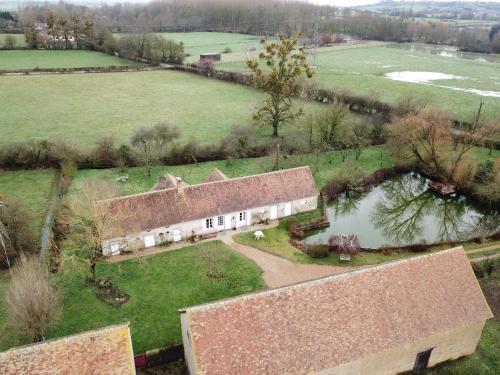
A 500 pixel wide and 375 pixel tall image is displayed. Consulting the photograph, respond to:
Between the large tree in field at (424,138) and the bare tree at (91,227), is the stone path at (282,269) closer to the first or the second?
the bare tree at (91,227)

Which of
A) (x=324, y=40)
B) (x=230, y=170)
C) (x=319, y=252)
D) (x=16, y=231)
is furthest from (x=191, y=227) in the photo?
(x=324, y=40)

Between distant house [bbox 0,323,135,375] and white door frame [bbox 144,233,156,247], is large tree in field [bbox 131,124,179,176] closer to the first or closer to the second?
white door frame [bbox 144,233,156,247]

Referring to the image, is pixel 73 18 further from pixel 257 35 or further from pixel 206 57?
pixel 257 35

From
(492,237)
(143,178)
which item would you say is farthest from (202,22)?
(492,237)

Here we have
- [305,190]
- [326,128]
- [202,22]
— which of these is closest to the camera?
[305,190]

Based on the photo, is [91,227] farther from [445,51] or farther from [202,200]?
[445,51]

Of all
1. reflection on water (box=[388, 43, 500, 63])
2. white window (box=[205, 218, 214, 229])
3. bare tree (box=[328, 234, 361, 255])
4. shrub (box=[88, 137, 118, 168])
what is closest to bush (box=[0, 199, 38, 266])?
white window (box=[205, 218, 214, 229])
